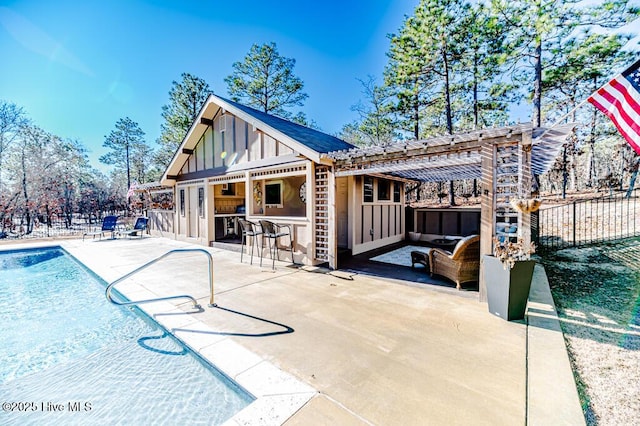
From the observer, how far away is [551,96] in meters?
14.5

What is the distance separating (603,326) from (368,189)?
6528 mm

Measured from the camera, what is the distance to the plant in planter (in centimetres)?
335

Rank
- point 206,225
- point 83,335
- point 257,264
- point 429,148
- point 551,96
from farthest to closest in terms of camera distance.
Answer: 1. point 551,96
2. point 206,225
3. point 257,264
4. point 429,148
5. point 83,335

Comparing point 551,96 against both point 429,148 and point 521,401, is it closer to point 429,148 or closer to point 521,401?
point 429,148

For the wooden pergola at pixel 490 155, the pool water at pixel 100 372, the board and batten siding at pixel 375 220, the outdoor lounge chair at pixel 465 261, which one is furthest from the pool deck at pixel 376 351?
the board and batten siding at pixel 375 220

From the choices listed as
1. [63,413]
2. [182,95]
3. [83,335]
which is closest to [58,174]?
[182,95]

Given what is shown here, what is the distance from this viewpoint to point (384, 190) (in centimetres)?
1004

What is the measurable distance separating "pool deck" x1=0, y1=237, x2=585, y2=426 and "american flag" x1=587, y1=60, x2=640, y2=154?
2593 millimetres

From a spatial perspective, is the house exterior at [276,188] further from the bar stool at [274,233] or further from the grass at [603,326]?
the grass at [603,326]

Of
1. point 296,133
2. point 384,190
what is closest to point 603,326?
point 384,190

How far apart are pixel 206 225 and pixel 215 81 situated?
14.1 metres

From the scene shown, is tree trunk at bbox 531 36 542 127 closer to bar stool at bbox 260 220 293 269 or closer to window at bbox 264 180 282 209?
window at bbox 264 180 282 209

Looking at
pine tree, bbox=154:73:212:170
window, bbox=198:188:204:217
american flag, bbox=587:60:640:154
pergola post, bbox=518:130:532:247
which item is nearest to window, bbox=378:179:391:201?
pergola post, bbox=518:130:532:247

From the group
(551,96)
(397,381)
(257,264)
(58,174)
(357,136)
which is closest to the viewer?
(397,381)
